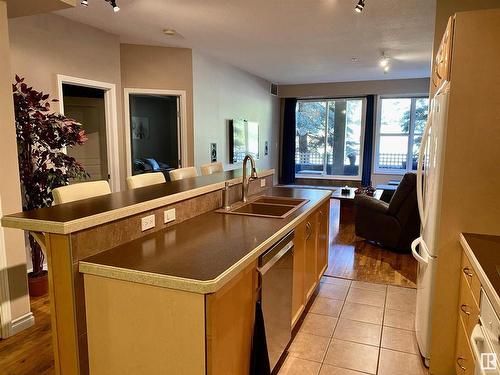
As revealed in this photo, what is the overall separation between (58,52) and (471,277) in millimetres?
4112

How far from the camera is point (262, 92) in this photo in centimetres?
827

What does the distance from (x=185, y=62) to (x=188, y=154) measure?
1.32 metres

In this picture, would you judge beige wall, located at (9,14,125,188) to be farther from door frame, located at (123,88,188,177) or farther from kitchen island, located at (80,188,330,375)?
kitchen island, located at (80,188,330,375)

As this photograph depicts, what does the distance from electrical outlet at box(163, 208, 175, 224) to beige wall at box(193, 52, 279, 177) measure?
11.4 feet

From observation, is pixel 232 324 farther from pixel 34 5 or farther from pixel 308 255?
pixel 34 5

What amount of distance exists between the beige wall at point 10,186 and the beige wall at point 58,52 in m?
1.03

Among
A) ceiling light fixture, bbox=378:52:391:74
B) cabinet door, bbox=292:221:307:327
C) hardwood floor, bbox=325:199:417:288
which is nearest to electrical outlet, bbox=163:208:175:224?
cabinet door, bbox=292:221:307:327

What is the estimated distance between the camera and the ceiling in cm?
364

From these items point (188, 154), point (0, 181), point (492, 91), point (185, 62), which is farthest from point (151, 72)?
point (492, 91)

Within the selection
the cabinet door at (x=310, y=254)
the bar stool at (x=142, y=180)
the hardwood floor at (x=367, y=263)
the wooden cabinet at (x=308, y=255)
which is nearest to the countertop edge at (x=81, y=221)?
the bar stool at (x=142, y=180)

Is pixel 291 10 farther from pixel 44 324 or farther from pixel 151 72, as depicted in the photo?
pixel 44 324

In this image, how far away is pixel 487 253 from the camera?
1.72m

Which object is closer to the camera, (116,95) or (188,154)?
(116,95)

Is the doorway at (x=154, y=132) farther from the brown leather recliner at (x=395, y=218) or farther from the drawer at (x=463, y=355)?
the drawer at (x=463, y=355)
